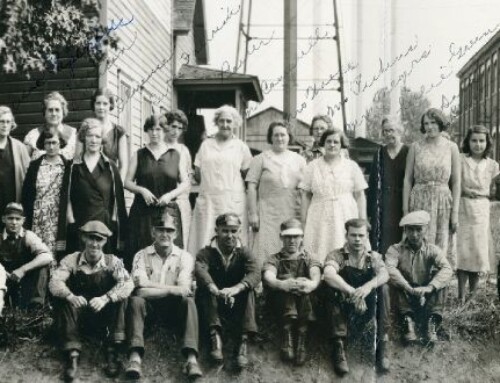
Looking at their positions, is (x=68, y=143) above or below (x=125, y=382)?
above

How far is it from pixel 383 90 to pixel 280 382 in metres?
2.77

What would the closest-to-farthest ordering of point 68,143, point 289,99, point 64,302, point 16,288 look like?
point 64,302
point 16,288
point 68,143
point 289,99

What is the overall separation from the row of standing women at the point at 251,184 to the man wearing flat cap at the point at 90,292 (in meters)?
0.41

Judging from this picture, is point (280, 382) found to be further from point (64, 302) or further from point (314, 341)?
point (64, 302)

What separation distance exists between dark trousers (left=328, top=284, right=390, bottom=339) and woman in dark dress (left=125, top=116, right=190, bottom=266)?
5.28 feet

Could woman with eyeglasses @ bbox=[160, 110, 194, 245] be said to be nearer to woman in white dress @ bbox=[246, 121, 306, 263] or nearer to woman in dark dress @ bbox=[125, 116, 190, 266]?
woman in dark dress @ bbox=[125, 116, 190, 266]

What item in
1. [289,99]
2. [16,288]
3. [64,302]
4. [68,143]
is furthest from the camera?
[289,99]

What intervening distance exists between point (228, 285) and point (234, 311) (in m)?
0.21

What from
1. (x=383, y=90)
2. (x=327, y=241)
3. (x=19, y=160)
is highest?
(x=383, y=90)

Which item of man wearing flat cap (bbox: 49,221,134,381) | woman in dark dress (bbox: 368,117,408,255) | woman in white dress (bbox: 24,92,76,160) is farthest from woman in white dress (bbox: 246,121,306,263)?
woman in white dress (bbox: 24,92,76,160)

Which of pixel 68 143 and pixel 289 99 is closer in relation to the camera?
pixel 68 143

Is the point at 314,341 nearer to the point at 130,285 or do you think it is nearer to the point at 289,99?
the point at 130,285

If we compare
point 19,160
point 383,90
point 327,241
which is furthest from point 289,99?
point 19,160

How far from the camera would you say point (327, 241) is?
6.19 metres
